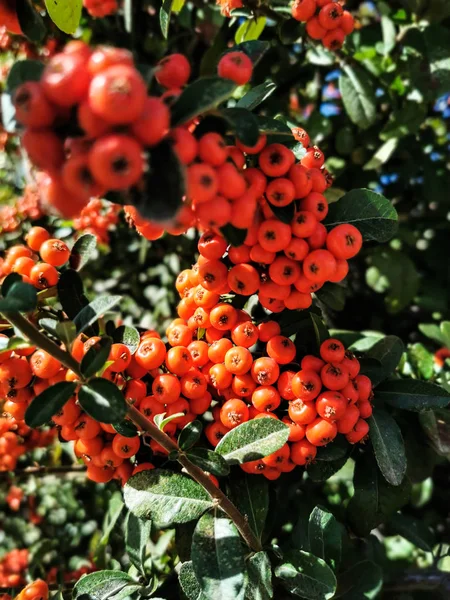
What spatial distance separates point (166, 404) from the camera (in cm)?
217

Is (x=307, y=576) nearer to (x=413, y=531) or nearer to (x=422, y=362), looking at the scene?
(x=413, y=531)

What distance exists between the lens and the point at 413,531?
124 inches

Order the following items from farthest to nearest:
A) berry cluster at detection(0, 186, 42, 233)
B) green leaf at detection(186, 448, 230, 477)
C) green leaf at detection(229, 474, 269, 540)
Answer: berry cluster at detection(0, 186, 42, 233)
green leaf at detection(229, 474, 269, 540)
green leaf at detection(186, 448, 230, 477)

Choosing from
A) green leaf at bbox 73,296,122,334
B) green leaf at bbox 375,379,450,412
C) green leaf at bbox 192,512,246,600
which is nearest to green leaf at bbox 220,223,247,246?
green leaf at bbox 73,296,122,334

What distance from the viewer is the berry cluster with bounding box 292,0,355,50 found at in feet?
9.45

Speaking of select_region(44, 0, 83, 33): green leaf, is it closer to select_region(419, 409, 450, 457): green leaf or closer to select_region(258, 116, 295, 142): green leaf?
select_region(258, 116, 295, 142): green leaf

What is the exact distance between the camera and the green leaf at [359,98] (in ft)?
11.9

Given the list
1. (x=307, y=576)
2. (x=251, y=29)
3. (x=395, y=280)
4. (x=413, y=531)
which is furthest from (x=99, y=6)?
(x=413, y=531)

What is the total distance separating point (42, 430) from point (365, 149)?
11.0 feet

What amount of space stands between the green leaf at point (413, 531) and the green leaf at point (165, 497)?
5.67 ft

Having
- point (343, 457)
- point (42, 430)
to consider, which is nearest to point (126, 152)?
point (343, 457)

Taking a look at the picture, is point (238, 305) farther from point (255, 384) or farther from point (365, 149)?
point (365, 149)

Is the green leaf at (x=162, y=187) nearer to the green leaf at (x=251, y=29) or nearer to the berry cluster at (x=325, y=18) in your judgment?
the berry cluster at (x=325, y=18)

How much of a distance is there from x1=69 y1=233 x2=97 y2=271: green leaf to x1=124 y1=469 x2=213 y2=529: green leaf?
1.02 meters
